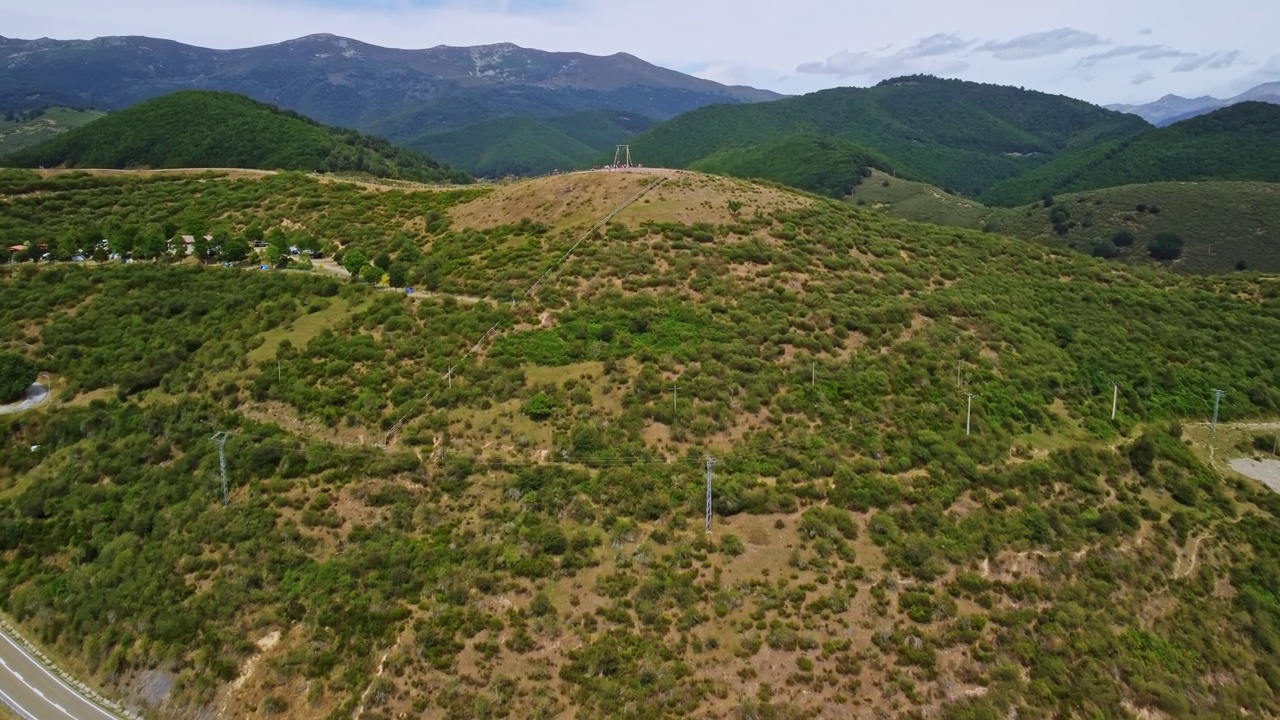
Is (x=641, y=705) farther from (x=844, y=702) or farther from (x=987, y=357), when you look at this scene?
(x=987, y=357)

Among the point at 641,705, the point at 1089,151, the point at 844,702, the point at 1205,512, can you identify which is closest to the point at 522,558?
the point at 641,705

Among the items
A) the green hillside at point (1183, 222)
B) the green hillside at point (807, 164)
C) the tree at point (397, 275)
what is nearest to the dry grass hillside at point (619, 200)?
the tree at point (397, 275)

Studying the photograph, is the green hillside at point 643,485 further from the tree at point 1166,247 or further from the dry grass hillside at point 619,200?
the tree at point 1166,247

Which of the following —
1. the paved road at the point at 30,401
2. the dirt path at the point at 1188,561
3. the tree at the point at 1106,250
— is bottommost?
the dirt path at the point at 1188,561

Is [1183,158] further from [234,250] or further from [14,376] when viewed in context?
[14,376]

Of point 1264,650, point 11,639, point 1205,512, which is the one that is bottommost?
point 11,639

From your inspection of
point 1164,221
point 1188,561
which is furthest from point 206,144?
point 1164,221
